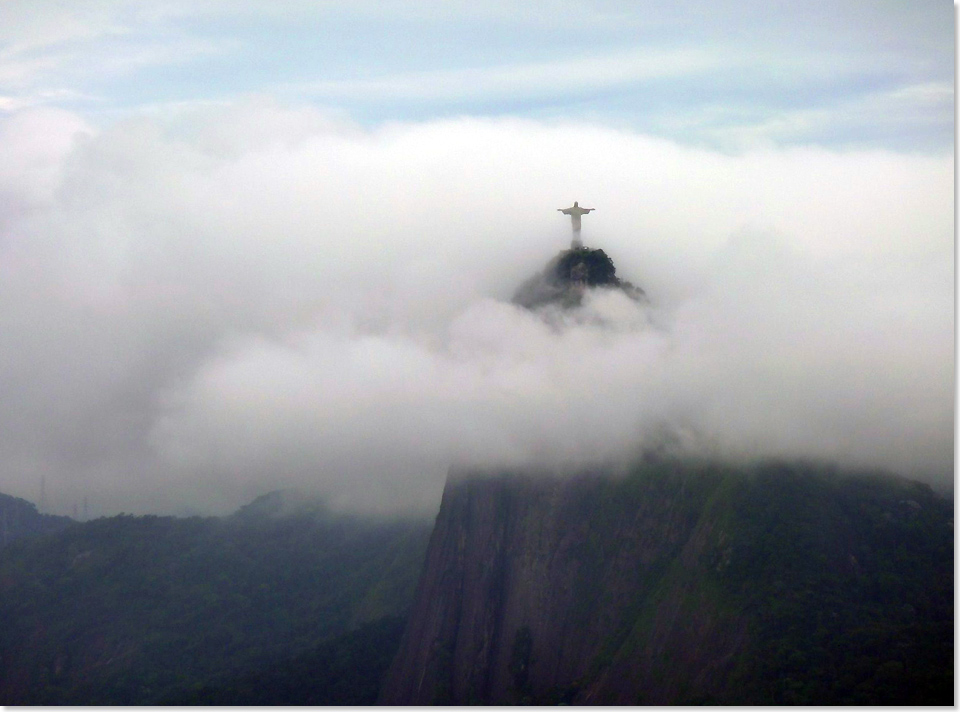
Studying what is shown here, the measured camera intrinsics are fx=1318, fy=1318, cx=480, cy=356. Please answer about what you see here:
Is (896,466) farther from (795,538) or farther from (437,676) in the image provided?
(437,676)

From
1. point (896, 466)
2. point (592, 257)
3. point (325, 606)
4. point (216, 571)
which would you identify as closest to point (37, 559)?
point (216, 571)

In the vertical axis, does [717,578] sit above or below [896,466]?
below

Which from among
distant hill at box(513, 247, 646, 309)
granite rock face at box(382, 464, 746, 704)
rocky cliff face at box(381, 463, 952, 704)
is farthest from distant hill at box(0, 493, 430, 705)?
distant hill at box(513, 247, 646, 309)

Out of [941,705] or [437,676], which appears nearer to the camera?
[941,705]

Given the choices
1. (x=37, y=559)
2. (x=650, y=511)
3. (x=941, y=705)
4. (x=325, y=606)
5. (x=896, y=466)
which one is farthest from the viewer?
(x=37, y=559)

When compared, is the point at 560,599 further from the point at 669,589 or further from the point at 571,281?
the point at 571,281

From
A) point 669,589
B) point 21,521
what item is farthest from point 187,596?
point 669,589

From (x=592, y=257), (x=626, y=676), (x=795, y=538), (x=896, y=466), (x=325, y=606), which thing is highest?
(x=592, y=257)
